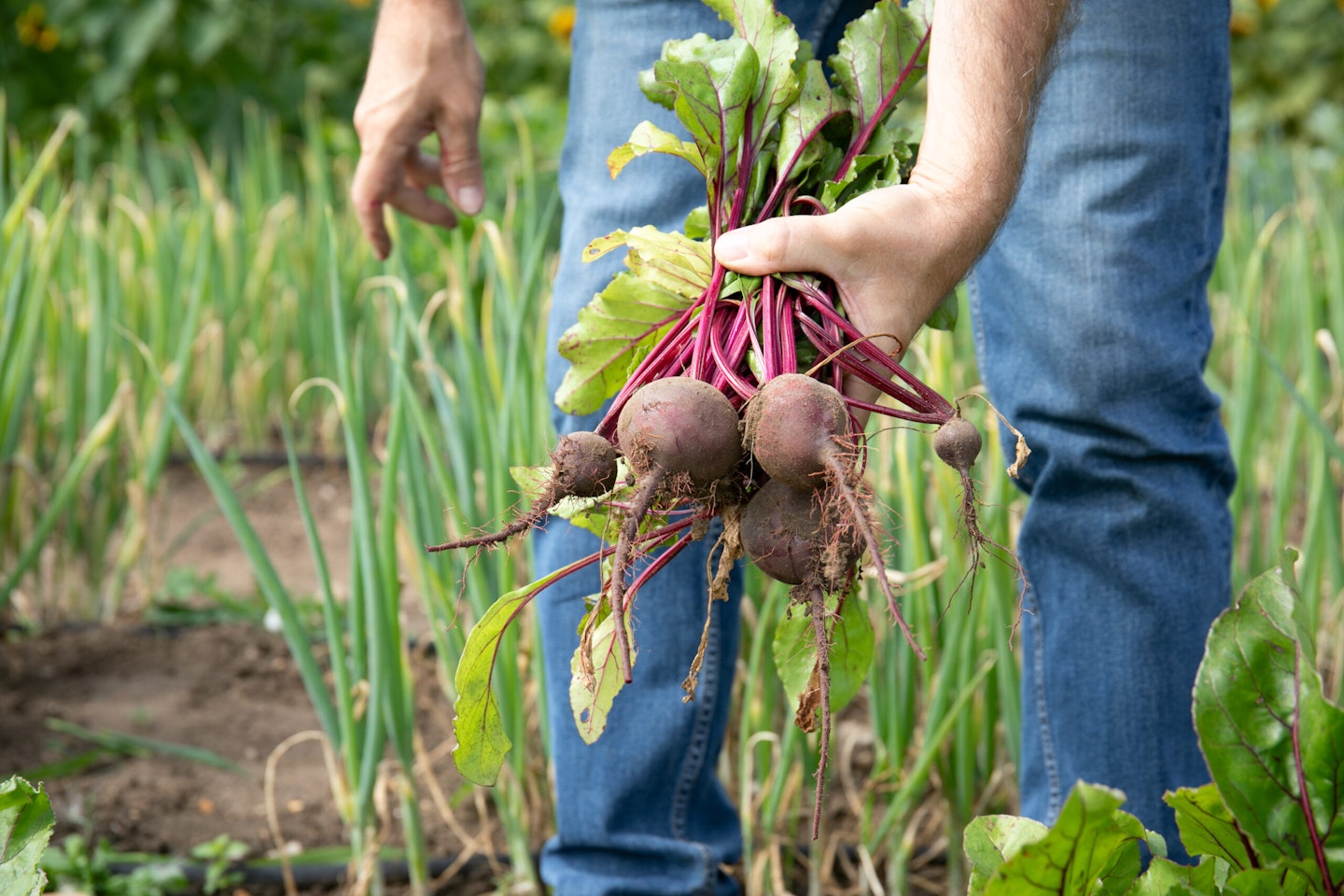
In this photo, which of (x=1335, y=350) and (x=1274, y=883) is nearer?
(x=1274, y=883)

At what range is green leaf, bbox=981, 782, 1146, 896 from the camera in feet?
1.72

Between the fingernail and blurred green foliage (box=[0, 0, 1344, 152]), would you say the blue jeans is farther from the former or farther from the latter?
blurred green foliage (box=[0, 0, 1344, 152])

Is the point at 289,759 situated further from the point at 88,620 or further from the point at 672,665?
the point at 672,665

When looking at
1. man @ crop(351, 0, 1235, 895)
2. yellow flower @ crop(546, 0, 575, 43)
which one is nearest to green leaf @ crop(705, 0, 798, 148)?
man @ crop(351, 0, 1235, 895)

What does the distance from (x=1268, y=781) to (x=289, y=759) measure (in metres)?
1.39

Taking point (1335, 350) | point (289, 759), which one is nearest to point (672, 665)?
point (289, 759)

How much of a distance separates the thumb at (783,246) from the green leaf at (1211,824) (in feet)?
1.23

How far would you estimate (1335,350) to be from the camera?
4.72ft

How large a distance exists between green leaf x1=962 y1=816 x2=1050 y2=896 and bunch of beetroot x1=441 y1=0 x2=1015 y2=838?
109mm

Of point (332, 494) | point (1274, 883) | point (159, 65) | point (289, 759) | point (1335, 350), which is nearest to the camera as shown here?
Answer: point (1274, 883)

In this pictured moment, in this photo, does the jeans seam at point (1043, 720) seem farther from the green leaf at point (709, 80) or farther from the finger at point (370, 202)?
the finger at point (370, 202)

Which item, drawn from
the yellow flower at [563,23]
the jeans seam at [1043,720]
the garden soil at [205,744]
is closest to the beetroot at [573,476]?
the jeans seam at [1043,720]

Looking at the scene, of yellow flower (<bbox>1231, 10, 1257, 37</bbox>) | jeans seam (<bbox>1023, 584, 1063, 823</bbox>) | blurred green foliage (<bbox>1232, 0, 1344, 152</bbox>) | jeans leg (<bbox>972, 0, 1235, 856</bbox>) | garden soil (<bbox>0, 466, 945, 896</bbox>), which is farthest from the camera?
blurred green foliage (<bbox>1232, 0, 1344, 152</bbox>)

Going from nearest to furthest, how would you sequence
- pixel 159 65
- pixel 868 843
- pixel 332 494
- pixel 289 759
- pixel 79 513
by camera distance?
pixel 868 843 → pixel 289 759 → pixel 79 513 → pixel 332 494 → pixel 159 65
